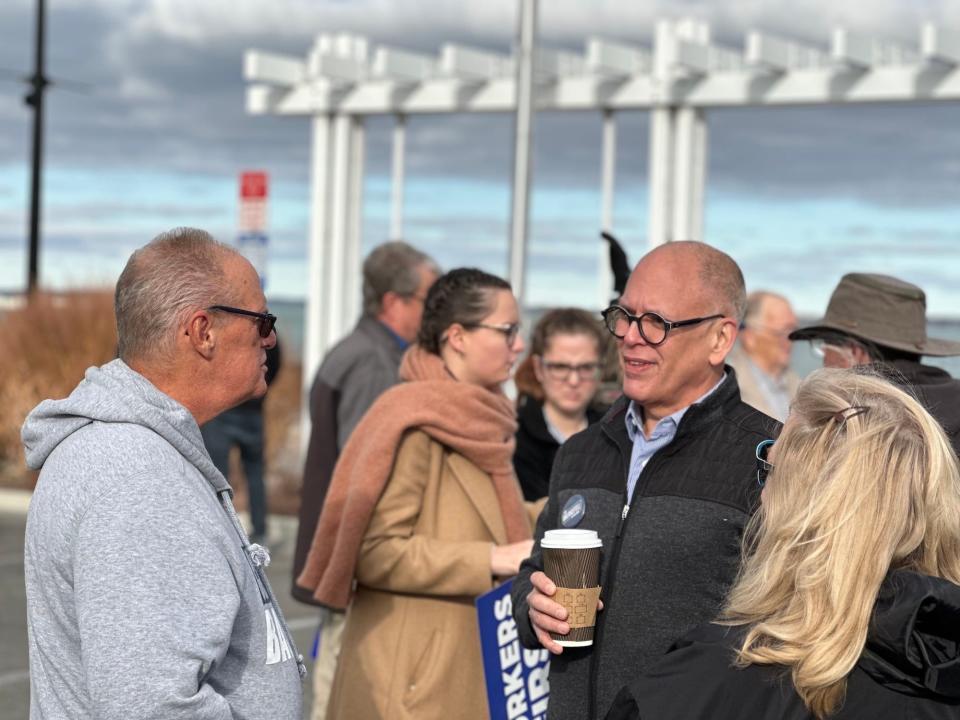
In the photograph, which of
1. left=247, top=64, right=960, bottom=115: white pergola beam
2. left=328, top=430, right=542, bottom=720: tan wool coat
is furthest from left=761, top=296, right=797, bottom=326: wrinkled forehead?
left=247, top=64, right=960, bottom=115: white pergola beam

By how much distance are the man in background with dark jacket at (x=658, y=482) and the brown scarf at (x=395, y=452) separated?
→ 75 centimetres

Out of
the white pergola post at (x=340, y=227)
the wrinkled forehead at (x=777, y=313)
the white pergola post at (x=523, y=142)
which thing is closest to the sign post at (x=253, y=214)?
the white pergola post at (x=523, y=142)

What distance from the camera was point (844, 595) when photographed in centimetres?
204

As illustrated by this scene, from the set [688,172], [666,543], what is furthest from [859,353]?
[688,172]

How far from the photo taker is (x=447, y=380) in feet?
13.7

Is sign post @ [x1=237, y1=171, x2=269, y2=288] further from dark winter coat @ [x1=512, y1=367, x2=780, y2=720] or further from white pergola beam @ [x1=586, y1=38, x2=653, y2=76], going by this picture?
dark winter coat @ [x1=512, y1=367, x2=780, y2=720]

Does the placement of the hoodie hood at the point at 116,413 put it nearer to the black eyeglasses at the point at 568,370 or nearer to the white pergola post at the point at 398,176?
the black eyeglasses at the point at 568,370

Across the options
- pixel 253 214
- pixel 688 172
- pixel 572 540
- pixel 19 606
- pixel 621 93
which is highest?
pixel 621 93

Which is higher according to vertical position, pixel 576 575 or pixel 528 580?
pixel 576 575

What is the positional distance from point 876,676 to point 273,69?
41.3 ft

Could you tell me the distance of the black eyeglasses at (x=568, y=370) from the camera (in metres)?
4.98

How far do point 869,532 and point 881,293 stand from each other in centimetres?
267

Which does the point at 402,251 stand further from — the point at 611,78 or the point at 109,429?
the point at 611,78

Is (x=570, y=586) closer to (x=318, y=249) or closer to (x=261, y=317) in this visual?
(x=261, y=317)
